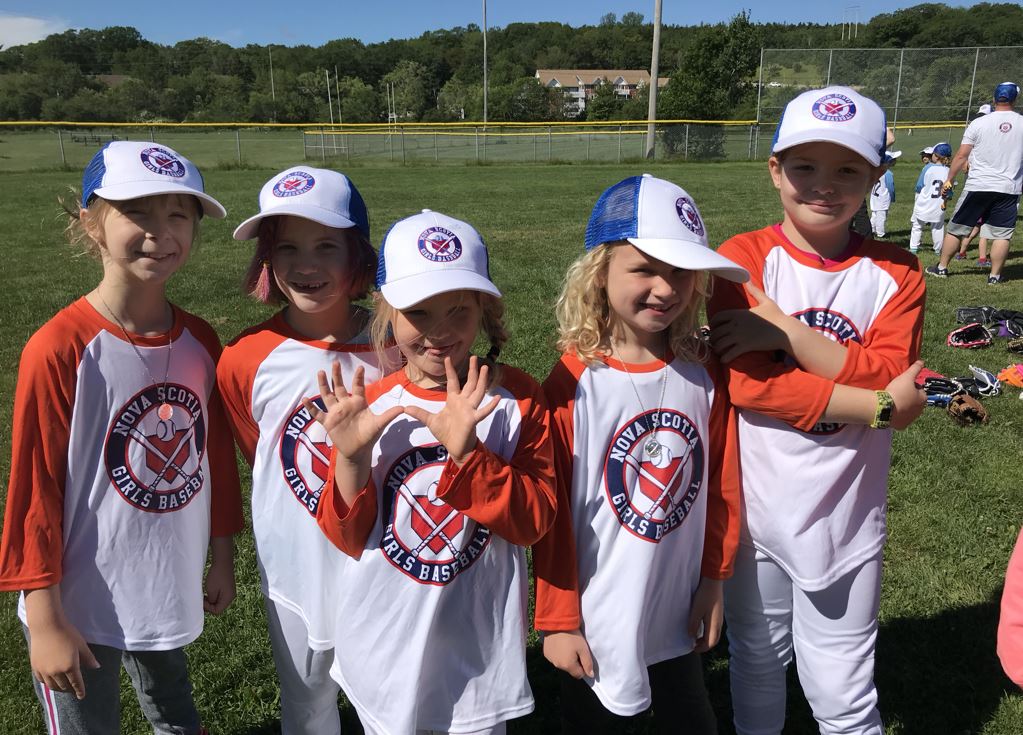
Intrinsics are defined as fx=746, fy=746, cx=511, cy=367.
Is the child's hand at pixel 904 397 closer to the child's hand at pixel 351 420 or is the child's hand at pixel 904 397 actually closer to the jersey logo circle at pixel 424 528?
the jersey logo circle at pixel 424 528

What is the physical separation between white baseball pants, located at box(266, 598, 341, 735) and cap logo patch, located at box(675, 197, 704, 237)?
5.03 feet

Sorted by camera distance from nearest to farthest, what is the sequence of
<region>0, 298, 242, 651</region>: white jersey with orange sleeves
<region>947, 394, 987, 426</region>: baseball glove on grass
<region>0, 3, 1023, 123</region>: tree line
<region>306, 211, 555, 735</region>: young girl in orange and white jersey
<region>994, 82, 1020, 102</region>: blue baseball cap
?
<region>306, 211, 555, 735</region>: young girl in orange and white jersey
<region>0, 298, 242, 651</region>: white jersey with orange sleeves
<region>947, 394, 987, 426</region>: baseball glove on grass
<region>994, 82, 1020, 102</region>: blue baseball cap
<region>0, 3, 1023, 123</region>: tree line

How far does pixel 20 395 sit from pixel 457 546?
1.16m

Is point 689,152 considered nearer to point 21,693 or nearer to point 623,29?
point 21,693

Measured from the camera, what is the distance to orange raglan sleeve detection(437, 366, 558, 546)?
1.69m

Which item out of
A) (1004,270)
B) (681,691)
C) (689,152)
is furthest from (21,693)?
(689,152)

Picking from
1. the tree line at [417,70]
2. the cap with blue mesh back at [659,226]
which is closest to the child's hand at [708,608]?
the cap with blue mesh back at [659,226]

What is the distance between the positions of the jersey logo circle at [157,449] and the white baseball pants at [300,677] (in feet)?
1.41

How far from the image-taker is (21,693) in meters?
3.01

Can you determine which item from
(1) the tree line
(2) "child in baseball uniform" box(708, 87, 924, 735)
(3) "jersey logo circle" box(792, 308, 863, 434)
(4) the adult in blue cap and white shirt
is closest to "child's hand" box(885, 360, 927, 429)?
(2) "child in baseball uniform" box(708, 87, 924, 735)

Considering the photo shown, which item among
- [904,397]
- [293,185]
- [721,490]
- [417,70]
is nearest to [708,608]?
[721,490]

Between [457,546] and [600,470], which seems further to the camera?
[600,470]

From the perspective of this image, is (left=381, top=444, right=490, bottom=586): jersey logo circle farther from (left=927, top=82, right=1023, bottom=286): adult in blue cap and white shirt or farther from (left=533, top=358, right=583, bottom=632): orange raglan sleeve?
(left=927, top=82, right=1023, bottom=286): adult in blue cap and white shirt

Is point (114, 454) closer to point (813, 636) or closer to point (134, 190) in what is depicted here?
point (134, 190)
